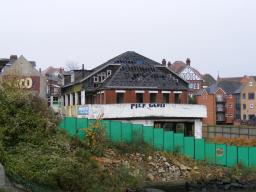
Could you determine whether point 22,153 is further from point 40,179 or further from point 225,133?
point 225,133

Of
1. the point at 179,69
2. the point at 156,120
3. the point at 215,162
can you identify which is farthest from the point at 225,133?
the point at 179,69

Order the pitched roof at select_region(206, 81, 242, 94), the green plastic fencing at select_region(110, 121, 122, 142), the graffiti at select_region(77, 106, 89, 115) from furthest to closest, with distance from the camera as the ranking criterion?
the pitched roof at select_region(206, 81, 242, 94) < the graffiti at select_region(77, 106, 89, 115) < the green plastic fencing at select_region(110, 121, 122, 142)

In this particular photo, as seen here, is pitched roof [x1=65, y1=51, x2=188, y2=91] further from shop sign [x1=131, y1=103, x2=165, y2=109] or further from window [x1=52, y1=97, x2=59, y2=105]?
window [x1=52, y1=97, x2=59, y2=105]

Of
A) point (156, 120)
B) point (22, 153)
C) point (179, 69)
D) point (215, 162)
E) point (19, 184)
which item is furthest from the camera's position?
point (179, 69)

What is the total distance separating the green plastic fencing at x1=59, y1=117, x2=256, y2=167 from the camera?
38.8m

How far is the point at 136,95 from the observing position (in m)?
55.1

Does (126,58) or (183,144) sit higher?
(126,58)

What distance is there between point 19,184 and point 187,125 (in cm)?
3369

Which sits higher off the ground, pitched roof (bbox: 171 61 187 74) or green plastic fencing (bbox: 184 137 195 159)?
pitched roof (bbox: 171 61 187 74)

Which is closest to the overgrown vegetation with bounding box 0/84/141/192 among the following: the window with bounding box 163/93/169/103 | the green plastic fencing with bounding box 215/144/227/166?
the green plastic fencing with bounding box 215/144/227/166

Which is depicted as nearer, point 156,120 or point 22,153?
point 22,153

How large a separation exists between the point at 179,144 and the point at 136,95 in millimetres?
15732

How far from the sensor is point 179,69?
10875 cm

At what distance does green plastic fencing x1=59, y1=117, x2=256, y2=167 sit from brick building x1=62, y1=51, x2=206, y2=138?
8.44 meters
